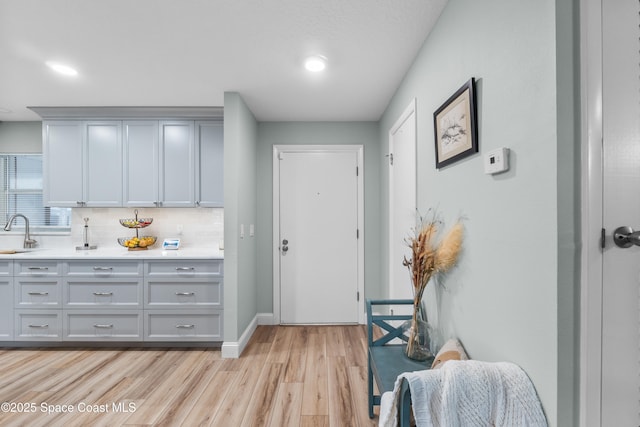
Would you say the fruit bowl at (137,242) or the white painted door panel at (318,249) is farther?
the white painted door panel at (318,249)

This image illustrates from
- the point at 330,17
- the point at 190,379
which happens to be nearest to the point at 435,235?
the point at 330,17

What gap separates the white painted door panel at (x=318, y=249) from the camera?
3.62m

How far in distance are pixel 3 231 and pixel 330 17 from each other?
14.8 ft

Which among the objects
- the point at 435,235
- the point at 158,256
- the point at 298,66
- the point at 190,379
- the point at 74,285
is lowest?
the point at 190,379

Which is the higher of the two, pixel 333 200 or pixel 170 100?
pixel 170 100

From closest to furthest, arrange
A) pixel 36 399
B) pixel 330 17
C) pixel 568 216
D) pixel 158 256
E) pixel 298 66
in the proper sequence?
1. pixel 568 216
2. pixel 330 17
3. pixel 36 399
4. pixel 298 66
5. pixel 158 256

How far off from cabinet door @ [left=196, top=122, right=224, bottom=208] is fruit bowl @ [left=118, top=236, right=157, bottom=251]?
69 cm

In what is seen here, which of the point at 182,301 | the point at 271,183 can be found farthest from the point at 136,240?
the point at 271,183

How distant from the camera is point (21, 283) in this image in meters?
2.99

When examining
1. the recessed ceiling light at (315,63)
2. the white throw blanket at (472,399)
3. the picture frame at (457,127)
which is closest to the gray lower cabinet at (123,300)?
the recessed ceiling light at (315,63)

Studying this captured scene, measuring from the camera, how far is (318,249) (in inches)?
143

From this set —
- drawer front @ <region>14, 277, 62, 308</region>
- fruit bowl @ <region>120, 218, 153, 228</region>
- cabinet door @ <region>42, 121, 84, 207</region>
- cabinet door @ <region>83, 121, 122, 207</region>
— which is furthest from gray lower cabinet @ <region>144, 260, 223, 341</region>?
cabinet door @ <region>42, 121, 84, 207</region>

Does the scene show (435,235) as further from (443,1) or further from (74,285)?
(74,285)

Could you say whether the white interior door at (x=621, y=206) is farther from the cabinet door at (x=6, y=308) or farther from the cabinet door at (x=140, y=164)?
the cabinet door at (x=6, y=308)
